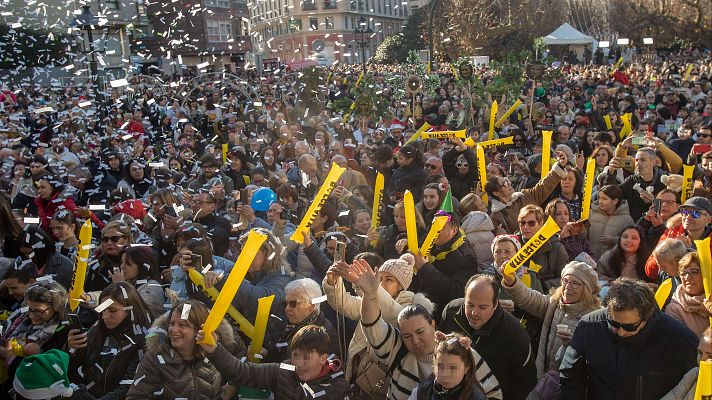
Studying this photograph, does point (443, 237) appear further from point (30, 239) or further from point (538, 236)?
point (30, 239)

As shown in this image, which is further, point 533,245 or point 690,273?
point 533,245

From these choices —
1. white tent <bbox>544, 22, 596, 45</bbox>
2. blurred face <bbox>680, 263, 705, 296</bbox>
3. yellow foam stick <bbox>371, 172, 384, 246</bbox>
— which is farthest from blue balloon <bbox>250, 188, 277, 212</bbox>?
white tent <bbox>544, 22, 596, 45</bbox>

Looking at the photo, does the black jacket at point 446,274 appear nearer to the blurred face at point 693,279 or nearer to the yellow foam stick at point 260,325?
the yellow foam stick at point 260,325

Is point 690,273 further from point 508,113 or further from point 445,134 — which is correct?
point 508,113

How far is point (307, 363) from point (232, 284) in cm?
55

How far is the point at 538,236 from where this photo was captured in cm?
373

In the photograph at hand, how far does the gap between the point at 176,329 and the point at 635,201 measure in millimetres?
4683

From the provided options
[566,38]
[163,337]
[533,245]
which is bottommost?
[163,337]

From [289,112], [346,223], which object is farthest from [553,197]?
[289,112]

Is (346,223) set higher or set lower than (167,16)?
lower

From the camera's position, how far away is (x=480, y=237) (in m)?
5.24

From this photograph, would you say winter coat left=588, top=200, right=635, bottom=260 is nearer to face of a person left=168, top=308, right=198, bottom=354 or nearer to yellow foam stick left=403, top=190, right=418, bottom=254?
yellow foam stick left=403, top=190, right=418, bottom=254

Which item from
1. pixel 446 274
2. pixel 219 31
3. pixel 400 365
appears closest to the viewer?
pixel 400 365

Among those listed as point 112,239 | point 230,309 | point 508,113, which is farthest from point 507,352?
point 508,113
